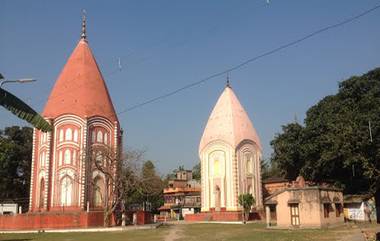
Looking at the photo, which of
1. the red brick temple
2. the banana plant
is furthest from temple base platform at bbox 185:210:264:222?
the banana plant

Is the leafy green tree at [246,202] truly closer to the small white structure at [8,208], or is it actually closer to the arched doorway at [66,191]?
the arched doorway at [66,191]

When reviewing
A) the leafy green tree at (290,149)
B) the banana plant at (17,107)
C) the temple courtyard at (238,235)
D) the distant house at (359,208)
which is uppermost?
the leafy green tree at (290,149)

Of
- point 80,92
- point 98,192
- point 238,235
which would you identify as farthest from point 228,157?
point 238,235

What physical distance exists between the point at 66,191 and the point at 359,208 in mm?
25391

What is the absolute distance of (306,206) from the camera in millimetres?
33438

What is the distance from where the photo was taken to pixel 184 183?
266 feet

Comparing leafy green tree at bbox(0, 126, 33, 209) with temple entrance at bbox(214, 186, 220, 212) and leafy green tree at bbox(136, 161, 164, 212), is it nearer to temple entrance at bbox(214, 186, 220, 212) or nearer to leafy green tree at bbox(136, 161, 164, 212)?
leafy green tree at bbox(136, 161, 164, 212)

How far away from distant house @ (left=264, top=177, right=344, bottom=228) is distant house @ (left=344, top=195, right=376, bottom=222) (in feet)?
15.0

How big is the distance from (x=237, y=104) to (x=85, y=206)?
23262 mm

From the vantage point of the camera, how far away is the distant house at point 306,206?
33000 mm

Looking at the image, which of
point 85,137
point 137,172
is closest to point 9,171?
point 85,137

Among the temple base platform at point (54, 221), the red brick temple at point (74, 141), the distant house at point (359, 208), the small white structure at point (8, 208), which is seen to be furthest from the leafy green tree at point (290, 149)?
the small white structure at point (8, 208)

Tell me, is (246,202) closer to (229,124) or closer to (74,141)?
(229,124)

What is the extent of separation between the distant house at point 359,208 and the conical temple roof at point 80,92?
904 inches
